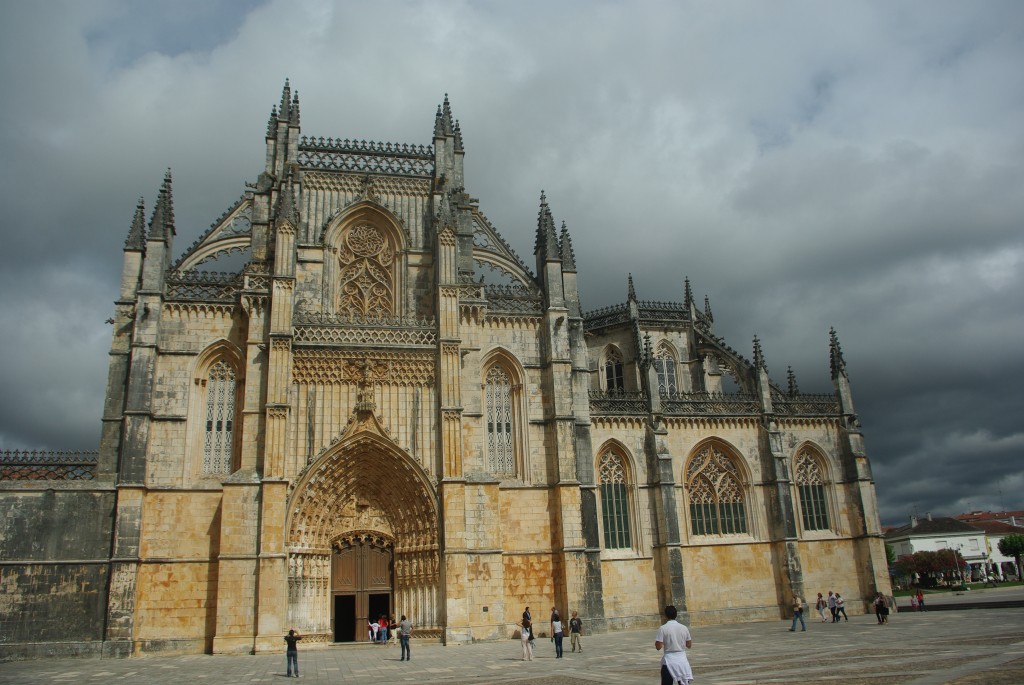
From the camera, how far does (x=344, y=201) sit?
31.5 metres

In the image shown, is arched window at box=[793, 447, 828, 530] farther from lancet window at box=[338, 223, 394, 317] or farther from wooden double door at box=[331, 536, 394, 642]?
lancet window at box=[338, 223, 394, 317]

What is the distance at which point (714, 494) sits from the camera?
111ft

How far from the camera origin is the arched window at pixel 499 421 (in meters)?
29.3

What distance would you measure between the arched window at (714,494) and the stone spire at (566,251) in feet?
33.5

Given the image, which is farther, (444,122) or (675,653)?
(444,122)

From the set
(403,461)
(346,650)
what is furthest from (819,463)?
(346,650)

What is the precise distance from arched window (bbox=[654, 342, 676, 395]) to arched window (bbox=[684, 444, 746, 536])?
7.58m

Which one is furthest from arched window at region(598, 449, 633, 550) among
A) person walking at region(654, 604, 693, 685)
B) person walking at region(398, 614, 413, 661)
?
person walking at region(654, 604, 693, 685)

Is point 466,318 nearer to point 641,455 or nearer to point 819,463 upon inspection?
point 641,455

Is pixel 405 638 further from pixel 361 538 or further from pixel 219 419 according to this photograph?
pixel 219 419

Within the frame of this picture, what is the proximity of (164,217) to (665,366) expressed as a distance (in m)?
25.8

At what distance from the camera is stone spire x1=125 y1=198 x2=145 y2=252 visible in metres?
28.2

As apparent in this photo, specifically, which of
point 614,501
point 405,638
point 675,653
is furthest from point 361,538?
point 675,653

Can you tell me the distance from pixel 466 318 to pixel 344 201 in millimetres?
7229
